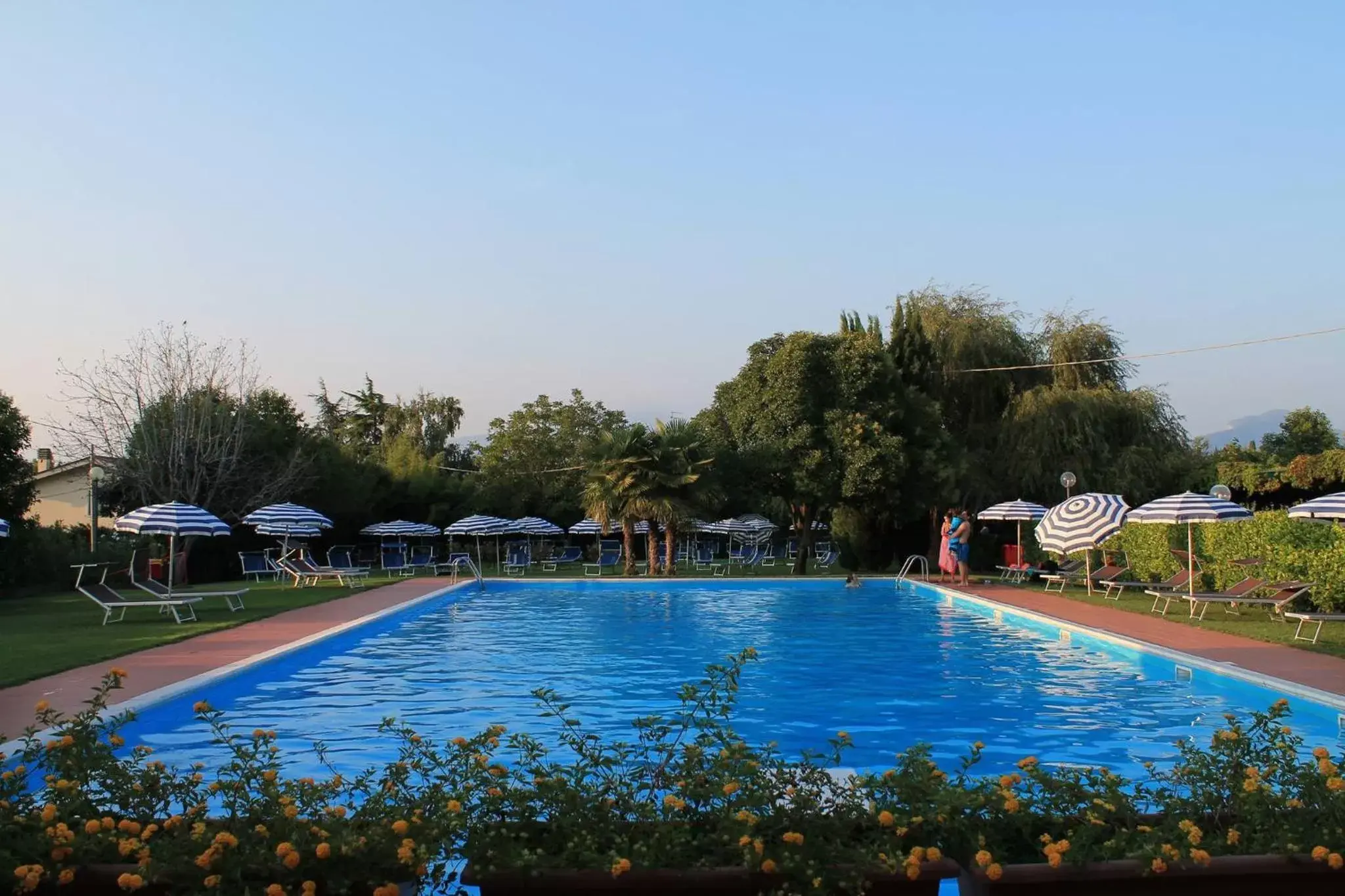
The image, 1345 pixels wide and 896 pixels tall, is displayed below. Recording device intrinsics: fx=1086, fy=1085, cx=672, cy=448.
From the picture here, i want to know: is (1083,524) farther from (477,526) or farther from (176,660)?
(477,526)

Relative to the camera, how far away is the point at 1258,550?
1630 cm

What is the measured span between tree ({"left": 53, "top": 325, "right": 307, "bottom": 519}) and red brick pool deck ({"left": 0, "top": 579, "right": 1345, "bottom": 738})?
11158 millimetres

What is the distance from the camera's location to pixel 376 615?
16188 mm

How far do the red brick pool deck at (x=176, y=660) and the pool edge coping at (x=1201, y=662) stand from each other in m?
9.26

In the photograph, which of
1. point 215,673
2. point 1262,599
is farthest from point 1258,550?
point 215,673

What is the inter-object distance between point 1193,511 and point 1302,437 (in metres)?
39.4

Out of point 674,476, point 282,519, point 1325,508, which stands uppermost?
point 674,476

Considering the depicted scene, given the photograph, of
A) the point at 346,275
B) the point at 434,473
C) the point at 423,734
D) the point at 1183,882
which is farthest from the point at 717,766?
the point at 434,473

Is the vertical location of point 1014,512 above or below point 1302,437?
below

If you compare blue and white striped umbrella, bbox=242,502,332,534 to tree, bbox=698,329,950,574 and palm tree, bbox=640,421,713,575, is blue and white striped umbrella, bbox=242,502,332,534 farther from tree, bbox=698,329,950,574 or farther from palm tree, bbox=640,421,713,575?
tree, bbox=698,329,950,574

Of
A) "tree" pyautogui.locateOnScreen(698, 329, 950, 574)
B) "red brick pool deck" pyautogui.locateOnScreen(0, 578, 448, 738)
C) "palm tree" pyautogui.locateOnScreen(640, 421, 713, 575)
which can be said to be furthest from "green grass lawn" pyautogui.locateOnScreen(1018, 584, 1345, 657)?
"red brick pool deck" pyautogui.locateOnScreen(0, 578, 448, 738)

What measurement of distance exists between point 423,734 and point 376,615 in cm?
810

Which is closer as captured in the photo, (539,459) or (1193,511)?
(1193,511)

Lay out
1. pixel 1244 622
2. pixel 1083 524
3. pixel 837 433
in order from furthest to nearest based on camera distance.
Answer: pixel 837 433, pixel 1083 524, pixel 1244 622
